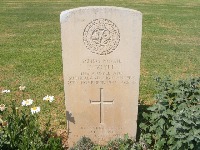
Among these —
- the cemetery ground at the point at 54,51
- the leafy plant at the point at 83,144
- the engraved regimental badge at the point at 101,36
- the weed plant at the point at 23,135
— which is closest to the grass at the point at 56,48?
the cemetery ground at the point at 54,51

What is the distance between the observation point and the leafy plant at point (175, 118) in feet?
14.5

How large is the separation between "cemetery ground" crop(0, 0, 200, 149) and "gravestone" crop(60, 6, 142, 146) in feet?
2.96

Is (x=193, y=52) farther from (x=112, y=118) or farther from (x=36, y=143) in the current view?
(x=36, y=143)

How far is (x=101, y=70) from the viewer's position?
17.5 feet

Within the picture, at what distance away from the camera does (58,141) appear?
5.23 metres

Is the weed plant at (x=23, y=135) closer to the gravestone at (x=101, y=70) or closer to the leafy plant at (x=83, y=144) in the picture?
the leafy plant at (x=83, y=144)

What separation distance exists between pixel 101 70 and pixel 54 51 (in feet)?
20.1

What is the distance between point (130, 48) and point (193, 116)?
4.72 feet

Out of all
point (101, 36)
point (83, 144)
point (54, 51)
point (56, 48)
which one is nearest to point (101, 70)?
point (101, 36)

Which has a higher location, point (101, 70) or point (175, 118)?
point (101, 70)

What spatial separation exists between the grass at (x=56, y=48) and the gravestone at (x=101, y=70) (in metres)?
1.03

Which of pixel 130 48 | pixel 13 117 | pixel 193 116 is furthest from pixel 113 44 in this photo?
pixel 13 117

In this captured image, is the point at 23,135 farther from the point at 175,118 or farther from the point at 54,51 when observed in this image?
the point at 54,51

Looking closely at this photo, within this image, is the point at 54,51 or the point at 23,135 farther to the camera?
the point at 54,51
